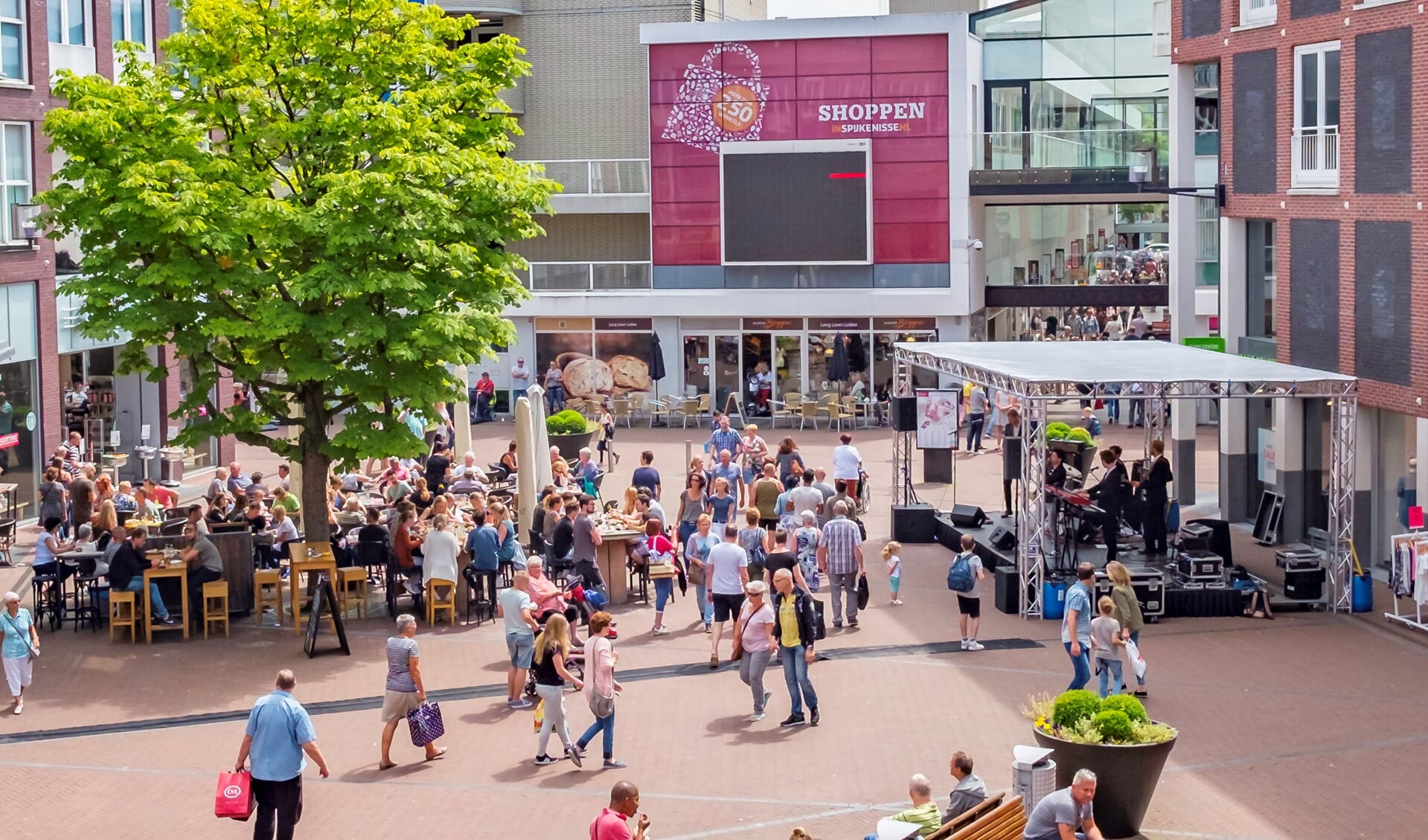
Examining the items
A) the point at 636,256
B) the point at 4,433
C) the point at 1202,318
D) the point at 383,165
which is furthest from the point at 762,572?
the point at 636,256

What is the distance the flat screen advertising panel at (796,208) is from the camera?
41688 millimetres

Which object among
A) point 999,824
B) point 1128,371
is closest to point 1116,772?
point 999,824

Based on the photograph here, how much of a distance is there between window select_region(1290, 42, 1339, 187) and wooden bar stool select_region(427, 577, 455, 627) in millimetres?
13781

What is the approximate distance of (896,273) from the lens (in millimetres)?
41875

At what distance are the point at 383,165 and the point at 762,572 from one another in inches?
266

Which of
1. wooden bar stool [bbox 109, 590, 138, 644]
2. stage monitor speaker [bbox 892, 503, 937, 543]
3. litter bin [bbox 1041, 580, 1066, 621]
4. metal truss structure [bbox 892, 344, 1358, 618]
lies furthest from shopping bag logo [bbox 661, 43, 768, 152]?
wooden bar stool [bbox 109, 590, 138, 644]

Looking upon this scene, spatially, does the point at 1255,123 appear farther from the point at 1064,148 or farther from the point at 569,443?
the point at 1064,148

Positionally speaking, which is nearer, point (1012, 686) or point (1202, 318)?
point (1012, 686)

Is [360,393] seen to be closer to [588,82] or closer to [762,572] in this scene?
[762,572]

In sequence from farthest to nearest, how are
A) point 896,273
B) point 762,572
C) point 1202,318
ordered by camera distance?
point 896,273, point 1202,318, point 762,572

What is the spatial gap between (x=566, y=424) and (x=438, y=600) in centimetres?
1269

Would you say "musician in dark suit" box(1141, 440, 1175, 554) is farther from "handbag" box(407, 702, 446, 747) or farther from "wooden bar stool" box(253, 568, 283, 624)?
"handbag" box(407, 702, 446, 747)

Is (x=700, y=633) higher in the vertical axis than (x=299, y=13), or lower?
lower

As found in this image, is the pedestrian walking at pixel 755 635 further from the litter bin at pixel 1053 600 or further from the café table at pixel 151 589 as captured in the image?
the café table at pixel 151 589
